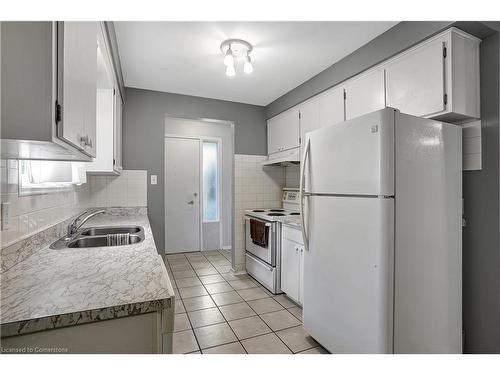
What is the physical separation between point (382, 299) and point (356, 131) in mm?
945

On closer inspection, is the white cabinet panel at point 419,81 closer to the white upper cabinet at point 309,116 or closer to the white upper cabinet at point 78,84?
the white upper cabinet at point 309,116

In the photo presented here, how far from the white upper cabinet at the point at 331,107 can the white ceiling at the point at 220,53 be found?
264mm

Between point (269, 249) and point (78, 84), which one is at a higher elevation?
point (78, 84)

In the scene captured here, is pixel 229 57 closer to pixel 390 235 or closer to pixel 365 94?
pixel 365 94

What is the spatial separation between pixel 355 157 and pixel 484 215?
905 mm

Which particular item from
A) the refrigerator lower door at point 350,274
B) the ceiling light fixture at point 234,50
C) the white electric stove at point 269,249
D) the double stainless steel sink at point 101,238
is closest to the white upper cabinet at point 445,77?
the refrigerator lower door at point 350,274

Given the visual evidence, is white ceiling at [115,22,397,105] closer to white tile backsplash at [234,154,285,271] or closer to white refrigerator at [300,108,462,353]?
white refrigerator at [300,108,462,353]

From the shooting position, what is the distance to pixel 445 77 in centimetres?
158

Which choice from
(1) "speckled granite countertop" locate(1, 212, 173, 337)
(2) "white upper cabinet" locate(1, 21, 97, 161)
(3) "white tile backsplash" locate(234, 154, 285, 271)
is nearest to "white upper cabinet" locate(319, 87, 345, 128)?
(3) "white tile backsplash" locate(234, 154, 285, 271)

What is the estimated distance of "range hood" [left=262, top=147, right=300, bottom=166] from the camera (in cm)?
299

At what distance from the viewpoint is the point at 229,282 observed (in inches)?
125

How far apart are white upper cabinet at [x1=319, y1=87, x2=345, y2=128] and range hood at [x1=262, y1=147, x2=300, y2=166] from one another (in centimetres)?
49

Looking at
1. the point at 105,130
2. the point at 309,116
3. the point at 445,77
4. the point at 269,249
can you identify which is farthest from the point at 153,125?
the point at 445,77

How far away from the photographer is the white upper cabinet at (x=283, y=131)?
3.06 metres
